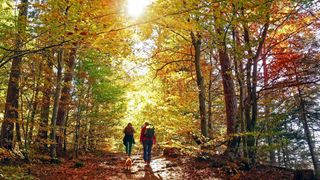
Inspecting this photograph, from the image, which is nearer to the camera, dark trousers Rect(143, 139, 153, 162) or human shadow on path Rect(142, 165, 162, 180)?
human shadow on path Rect(142, 165, 162, 180)

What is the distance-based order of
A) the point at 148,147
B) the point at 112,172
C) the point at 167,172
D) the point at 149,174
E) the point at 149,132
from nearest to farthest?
the point at 149,174 → the point at 167,172 → the point at 112,172 → the point at 149,132 → the point at 148,147

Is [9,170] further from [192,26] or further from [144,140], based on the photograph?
[192,26]

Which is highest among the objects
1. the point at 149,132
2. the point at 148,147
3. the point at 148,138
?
the point at 149,132

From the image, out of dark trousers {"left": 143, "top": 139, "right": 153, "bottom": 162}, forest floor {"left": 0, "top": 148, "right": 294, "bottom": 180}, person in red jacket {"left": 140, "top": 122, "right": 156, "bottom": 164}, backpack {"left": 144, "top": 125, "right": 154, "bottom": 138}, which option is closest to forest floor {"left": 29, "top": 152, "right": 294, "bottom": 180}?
forest floor {"left": 0, "top": 148, "right": 294, "bottom": 180}

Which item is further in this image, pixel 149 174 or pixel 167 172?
pixel 167 172

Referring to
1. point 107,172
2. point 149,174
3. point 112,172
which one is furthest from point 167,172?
point 107,172

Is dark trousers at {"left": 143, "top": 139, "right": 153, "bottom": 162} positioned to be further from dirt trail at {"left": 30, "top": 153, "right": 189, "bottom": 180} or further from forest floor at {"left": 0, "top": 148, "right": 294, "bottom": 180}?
dirt trail at {"left": 30, "top": 153, "right": 189, "bottom": 180}

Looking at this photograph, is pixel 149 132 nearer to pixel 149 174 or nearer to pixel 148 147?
pixel 148 147

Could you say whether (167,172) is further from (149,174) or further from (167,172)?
(149,174)

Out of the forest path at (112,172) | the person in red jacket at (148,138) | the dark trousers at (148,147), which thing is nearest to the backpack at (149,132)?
the person in red jacket at (148,138)

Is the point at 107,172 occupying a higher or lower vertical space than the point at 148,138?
lower

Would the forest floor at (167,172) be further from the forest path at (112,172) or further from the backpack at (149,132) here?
the backpack at (149,132)

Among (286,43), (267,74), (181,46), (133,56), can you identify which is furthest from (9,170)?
(286,43)

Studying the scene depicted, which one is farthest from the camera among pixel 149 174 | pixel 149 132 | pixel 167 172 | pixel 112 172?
pixel 149 132
